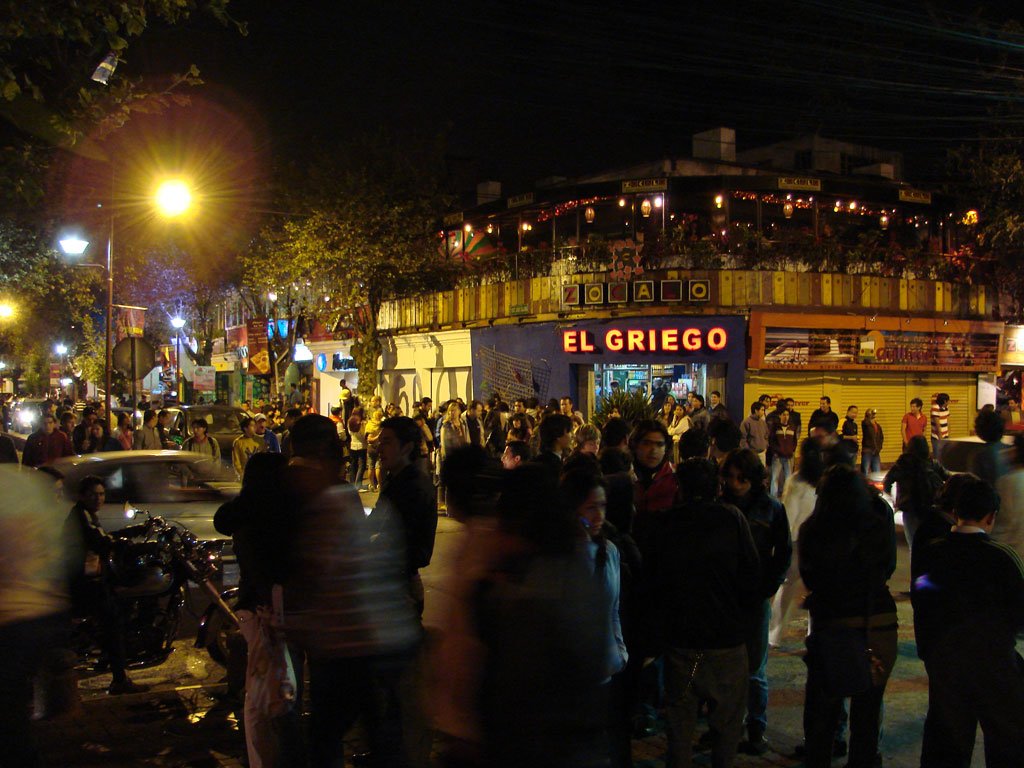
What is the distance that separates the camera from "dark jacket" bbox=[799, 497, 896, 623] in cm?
461

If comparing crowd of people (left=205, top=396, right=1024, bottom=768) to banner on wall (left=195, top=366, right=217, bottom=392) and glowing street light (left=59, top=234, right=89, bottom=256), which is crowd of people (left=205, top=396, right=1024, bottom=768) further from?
banner on wall (left=195, top=366, right=217, bottom=392)

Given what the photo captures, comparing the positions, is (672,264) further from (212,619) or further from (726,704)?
(726,704)

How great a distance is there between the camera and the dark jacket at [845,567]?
4.61 meters

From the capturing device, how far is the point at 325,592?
3.98 metres

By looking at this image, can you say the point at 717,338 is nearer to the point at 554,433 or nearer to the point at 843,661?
the point at 554,433

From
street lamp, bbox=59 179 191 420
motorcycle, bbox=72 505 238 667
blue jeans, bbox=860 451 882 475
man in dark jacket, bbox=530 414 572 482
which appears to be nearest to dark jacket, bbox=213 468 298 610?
motorcycle, bbox=72 505 238 667

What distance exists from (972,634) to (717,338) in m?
17.6

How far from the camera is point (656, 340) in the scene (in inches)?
859

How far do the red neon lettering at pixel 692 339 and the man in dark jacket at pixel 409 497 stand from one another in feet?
56.2

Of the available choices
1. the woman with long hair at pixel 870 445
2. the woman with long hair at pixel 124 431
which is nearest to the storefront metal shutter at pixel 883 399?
the woman with long hair at pixel 870 445

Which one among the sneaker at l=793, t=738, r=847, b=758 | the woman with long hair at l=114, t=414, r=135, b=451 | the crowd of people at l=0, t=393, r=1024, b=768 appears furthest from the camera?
the woman with long hair at l=114, t=414, r=135, b=451

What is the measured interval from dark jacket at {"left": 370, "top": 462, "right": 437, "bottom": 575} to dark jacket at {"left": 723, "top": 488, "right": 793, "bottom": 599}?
1.77 metres

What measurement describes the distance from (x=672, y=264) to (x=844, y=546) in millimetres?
17686

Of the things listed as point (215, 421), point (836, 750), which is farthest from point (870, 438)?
point (215, 421)
